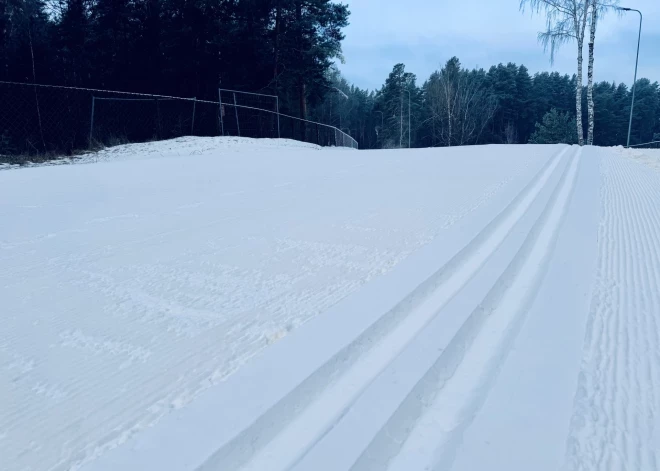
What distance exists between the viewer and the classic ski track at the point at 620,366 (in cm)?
111

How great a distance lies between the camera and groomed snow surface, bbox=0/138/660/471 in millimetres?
1123

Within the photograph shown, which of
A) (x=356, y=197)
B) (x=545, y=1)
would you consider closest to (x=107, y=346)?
(x=356, y=197)

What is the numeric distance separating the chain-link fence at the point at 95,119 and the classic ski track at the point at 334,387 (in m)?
9.77

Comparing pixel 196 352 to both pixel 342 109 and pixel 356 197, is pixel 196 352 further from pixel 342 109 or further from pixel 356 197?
pixel 342 109

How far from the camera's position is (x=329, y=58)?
22469 millimetres

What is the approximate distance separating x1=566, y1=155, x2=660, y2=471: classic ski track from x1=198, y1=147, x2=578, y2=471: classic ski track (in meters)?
0.56

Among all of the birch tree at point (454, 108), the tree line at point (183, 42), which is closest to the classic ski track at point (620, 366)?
the tree line at point (183, 42)

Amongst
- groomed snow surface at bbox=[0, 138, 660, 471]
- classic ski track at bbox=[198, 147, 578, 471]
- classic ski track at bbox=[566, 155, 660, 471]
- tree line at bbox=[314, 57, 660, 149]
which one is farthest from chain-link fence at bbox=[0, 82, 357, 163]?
tree line at bbox=[314, 57, 660, 149]

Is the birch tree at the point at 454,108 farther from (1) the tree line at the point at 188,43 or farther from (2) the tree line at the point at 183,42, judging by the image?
(2) the tree line at the point at 183,42

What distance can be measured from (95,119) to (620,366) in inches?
493

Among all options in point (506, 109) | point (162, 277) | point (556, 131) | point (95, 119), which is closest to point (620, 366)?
point (162, 277)

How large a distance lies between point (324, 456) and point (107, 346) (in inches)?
37.4

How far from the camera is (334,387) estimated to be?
1.34m

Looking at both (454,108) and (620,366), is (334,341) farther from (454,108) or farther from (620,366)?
(454,108)
